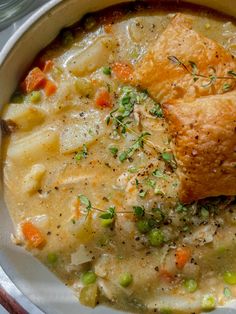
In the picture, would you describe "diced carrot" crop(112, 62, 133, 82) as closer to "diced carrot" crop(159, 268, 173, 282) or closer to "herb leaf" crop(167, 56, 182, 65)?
"herb leaf" crop(167, 56, 182, 65)

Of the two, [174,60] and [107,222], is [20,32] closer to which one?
[174,60]

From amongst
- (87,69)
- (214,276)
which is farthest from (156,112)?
(214,276)

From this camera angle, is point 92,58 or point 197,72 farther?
point 92,58

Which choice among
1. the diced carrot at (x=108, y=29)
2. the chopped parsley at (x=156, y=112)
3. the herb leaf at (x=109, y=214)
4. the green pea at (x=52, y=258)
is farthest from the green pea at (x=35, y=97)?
the green pea at (x=52, y=258)

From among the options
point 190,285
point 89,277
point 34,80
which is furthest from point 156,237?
point 34,80

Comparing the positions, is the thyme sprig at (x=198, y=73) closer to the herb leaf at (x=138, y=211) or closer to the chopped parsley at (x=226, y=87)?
the chopped parsley at (x=226, y=87)

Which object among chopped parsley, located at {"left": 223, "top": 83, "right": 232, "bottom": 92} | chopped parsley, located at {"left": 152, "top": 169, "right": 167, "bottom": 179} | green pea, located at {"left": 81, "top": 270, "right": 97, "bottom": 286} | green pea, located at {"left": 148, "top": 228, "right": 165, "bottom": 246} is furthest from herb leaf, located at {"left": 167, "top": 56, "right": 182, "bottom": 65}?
green pea, located at {"left": 81, "top": 270, "right": 97, "bottom": 286}
